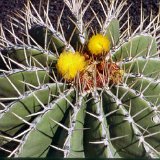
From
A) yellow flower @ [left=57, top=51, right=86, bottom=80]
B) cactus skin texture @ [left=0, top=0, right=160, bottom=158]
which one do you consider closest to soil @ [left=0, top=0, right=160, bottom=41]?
cactus skin texture @ [left=0, top=0, right=160, bottom=158]

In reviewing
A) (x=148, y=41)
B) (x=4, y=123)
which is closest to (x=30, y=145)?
(x=4, y=123)

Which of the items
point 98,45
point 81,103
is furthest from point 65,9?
point 81,103

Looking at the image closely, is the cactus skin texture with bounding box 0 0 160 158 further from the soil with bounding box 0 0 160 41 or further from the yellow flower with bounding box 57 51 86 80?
the soil with bounding box 0 0 160 41

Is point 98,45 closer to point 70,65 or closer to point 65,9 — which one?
point 70,65

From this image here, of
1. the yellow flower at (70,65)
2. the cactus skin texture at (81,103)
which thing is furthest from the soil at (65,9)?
the yellow flower at (70,65)

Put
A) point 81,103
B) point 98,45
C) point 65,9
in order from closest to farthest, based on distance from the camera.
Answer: point 81,103
point 98,45
point 65,9

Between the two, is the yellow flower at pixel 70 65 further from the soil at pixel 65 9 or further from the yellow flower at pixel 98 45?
the soil at pixel 65 9
